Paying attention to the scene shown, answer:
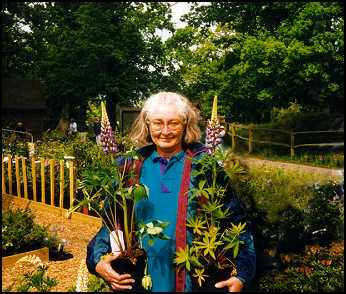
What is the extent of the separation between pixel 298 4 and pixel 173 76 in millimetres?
4571

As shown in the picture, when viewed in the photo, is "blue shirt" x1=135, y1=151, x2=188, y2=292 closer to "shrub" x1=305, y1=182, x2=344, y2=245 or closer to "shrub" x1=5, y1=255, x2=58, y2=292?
"shrub" x1=5, y1=255, x2=58, y2=292

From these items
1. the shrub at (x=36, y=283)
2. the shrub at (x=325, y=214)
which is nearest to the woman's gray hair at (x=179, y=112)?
the shrub at (x=36, y=283)

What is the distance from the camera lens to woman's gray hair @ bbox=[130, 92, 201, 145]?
155 cm

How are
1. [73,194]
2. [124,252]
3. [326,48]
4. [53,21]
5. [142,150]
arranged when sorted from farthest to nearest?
[326,48]
[73,194]
[53,21]
[142,150]
[124,252]

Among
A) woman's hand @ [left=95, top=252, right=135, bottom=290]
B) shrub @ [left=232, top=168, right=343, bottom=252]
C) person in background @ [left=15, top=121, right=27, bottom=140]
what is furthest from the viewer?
person in background @ [left=15, top=121, right=27, bottom=140]

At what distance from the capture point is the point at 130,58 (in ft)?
8.88

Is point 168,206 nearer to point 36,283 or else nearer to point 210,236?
point 210,236

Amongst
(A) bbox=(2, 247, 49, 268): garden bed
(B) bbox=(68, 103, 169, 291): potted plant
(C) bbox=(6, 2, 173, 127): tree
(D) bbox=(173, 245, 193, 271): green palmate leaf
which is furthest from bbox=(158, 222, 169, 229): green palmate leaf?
(A) bbox=(2, 247, 49, 268): garden bed

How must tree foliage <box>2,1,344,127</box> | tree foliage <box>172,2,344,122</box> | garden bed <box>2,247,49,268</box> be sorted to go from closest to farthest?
tree foliage <box>2,1,344,127</box> → tree foliage <box>172,2,344,122</box> → garden bed <box>2,247,49,268</box>

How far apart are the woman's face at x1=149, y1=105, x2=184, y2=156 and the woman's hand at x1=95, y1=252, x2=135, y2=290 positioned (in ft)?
2.01

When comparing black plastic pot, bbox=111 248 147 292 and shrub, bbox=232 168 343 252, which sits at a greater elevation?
black plastic pot, bbox=111 248 147 292

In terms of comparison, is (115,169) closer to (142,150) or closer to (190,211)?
(142,150)

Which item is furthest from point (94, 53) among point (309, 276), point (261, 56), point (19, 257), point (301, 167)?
point (301, 167)

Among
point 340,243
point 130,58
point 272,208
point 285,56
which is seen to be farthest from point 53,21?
point 340,243
